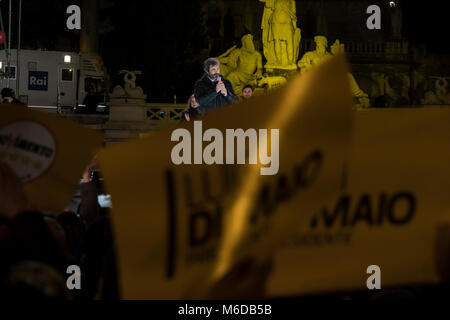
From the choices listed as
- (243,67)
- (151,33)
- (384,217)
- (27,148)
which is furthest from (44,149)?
(151,33)

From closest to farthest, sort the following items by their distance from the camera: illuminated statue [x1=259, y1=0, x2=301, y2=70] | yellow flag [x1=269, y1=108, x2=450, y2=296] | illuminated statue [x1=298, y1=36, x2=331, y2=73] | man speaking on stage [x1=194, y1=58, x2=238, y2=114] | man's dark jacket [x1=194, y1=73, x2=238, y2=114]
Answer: yellow flag [x1=269, y1=108, x2=450, y2=296] < man speaking on stage [x1=194, y1=58, x2=238, y2=114] < man's dark jacket [x1=194, y1=73, x2=238, y2=114] < illuminated statue [x1=259, y1=0, x2=301, y2=70] < illuminated statue [x1=298, y1=36, x2=331, y2=73]

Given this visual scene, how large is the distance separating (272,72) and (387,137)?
22.7 metres

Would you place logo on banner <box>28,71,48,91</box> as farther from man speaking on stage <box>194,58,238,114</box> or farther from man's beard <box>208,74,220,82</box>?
man's beard <box>208,74,220,82</box>

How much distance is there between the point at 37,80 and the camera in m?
42.3

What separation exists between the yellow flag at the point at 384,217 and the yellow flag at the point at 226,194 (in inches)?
21.0

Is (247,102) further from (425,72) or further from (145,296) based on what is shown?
(425,72)

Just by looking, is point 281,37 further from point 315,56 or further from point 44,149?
point 44,149

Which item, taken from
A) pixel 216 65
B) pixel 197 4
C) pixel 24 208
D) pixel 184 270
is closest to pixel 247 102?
pixel 184 270

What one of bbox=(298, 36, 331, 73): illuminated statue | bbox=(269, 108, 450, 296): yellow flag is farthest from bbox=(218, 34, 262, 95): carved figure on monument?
bbox=(269, 108, 450, 296): yellow flag

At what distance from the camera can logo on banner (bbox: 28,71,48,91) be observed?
1661 inches

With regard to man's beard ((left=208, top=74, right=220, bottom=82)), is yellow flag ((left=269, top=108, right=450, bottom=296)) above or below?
below

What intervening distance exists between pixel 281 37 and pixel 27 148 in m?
22.2

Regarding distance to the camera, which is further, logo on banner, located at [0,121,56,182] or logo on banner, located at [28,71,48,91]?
logo on banner, located at [28,71,48,91]

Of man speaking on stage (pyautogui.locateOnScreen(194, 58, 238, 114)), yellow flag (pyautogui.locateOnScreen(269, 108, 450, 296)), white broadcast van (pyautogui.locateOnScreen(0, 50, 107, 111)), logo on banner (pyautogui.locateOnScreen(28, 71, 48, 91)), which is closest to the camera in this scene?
yellow flag (pyautogui.locateOnScreen(269, 108, 450, 296))
